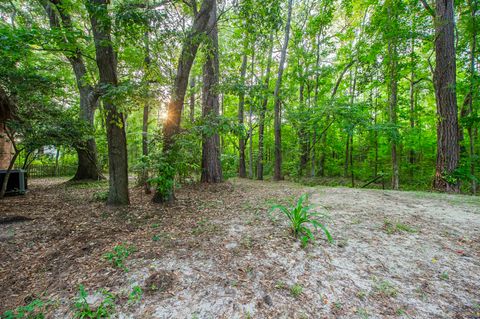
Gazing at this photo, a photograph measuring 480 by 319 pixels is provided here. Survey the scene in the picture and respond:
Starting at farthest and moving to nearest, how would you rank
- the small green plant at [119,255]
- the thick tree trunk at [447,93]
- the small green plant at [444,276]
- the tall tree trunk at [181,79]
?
the thick tree trunk at [447,93] < the tall tree trunk at [181,79] < the small green plant at [119,255] < the small green plant at [444,276]

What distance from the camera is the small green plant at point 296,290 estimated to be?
170 cm

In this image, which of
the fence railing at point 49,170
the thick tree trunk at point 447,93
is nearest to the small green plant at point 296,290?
the thick tree trunk at point 447,93

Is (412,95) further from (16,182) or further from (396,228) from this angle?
(16,182)

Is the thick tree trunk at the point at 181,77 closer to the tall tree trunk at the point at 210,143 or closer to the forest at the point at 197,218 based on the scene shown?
the forest at the point at 197,218

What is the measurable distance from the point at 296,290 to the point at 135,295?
4.72ft

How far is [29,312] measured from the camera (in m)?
1.55

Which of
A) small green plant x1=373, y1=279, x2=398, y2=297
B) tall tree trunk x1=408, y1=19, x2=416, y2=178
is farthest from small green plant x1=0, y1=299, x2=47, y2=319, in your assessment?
tall tree trunk x1=408, y1=19, x2=416, y2=178

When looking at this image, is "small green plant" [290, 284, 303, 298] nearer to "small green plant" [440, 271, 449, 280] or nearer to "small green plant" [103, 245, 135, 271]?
"small green plant" [440, 271, 449, 280]

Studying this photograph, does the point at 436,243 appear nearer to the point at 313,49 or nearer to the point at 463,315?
the point at 463,315

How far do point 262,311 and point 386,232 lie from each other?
227 centimetres

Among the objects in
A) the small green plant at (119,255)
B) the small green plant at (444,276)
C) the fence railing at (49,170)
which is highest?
the fence railing at (49,170)

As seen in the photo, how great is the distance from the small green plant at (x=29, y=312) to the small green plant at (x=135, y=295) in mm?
623

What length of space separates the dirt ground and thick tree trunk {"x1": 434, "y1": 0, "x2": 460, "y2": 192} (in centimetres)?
266

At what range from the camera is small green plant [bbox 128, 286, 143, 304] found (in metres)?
1.64
